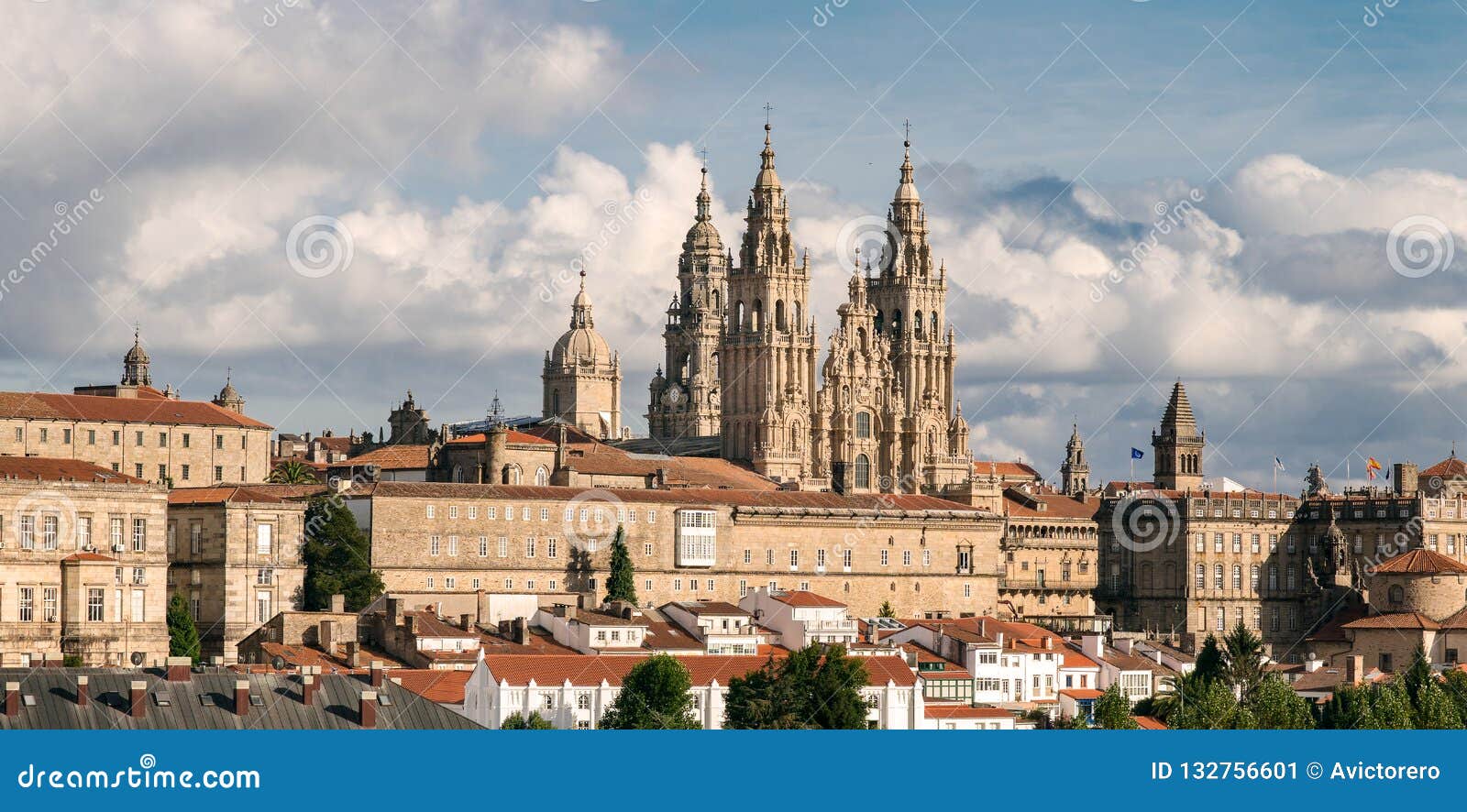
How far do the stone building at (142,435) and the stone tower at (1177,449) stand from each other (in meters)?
66.6

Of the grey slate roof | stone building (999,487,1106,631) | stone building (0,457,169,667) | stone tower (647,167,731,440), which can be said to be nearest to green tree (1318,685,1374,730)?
the grey slate roof

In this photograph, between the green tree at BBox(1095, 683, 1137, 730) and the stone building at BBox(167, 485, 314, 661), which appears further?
the stone building at BBox(167, 485, 314, 661)

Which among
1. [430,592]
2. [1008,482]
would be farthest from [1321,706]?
[1008,482]

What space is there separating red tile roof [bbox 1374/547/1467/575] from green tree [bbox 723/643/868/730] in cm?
4937

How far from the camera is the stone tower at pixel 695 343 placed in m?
167

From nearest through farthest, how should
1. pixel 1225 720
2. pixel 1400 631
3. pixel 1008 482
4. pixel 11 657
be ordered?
pixel 1225 720, pixel 11 657, pixel 1400 631, pixel 1008 482

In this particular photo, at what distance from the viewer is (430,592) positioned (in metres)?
107

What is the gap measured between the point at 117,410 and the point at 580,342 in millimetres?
71165

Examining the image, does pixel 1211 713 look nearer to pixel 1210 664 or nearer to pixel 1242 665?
pixel 1242 665

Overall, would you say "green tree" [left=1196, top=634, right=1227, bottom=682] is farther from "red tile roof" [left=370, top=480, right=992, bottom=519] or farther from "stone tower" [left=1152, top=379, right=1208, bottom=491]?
"stone tower" [left=1152, top=379, right=1208, bottom=491]

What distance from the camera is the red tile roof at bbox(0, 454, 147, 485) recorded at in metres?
95.8

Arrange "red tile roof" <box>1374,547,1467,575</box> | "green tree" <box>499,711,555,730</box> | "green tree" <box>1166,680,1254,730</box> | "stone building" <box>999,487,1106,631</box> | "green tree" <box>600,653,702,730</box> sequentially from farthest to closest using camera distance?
"stone building" <box>999,487,1106,631</box> < "red tile roof" <box>1374,547,1467,575</box> < "green tree" <box>1166,680,1254,730</box> < "green tree" <box>600,653,702,730</box> < "green tree" <box>499,711,555,730</box>

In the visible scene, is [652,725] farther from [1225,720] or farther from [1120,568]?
[1120,568]

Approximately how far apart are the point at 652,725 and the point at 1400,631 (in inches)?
2068
